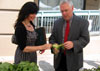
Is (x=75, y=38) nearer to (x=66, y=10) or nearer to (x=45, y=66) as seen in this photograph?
(x=66, y=10)

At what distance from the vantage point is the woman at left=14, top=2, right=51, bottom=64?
2.85 m

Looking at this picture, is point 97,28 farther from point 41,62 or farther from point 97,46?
point 41,62

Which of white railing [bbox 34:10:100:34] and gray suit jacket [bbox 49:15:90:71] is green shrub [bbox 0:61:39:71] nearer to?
gray suit jacket [bbox 49:15:90:71]

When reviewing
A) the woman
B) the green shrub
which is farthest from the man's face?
the green shrub

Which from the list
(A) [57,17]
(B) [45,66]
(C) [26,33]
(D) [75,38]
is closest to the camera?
(C) [26,33]

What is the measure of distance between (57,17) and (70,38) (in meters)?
4.21

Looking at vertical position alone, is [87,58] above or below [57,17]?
below

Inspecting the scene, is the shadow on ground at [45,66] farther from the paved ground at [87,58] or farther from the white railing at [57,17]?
the white railing at [57,17]

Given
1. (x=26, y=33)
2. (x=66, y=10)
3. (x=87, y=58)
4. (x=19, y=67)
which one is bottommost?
(x=87, y=58)

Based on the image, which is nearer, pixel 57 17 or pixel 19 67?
pixel 19 67

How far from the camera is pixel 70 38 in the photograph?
10.3 feet

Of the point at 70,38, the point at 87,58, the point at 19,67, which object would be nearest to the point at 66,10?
the point at 70,38

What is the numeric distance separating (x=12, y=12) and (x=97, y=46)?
10.7 ft

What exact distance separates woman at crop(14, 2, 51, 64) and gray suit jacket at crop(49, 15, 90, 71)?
0.33m
